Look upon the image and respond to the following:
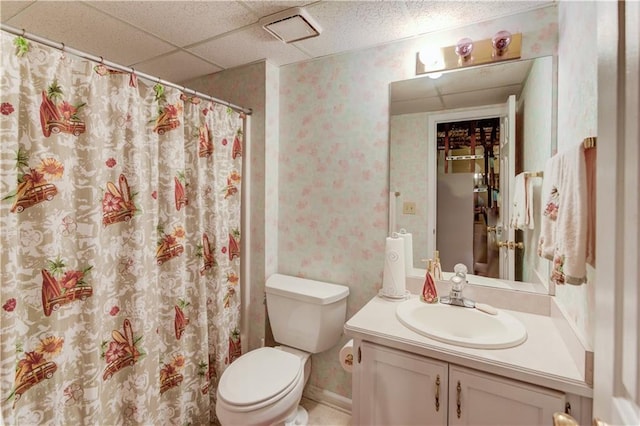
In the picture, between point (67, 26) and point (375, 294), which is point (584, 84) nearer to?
point (375, 294)

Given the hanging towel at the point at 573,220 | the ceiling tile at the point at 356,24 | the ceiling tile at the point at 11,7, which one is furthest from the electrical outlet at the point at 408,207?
the ceiling tile at the point at 11,7

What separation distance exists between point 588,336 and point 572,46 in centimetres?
105

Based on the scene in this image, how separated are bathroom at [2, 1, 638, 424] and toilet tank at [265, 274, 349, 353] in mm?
101

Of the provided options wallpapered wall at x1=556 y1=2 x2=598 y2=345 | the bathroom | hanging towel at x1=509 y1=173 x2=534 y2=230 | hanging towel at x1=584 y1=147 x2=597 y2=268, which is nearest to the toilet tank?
the bathroom

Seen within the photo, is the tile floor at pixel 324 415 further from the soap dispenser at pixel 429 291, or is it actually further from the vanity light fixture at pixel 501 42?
the vanity light fixture at pixel 501 42

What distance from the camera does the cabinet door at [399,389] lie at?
1165 millimetres

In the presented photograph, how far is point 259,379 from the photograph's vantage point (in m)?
1.50

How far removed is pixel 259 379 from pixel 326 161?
1.28 m

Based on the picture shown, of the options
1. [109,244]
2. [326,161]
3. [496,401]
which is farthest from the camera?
[326,161]

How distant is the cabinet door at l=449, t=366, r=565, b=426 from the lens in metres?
0.99

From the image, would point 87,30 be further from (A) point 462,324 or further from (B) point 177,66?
(A) point 462,324

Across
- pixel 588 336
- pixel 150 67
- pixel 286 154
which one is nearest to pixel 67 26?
pixel 150 67

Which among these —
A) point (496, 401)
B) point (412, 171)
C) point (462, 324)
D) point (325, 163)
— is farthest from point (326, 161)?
point (496, 401)

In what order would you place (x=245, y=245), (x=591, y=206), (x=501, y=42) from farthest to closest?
(x=245, y=245)
(x=501, y=42)
(x=591, y=206)
